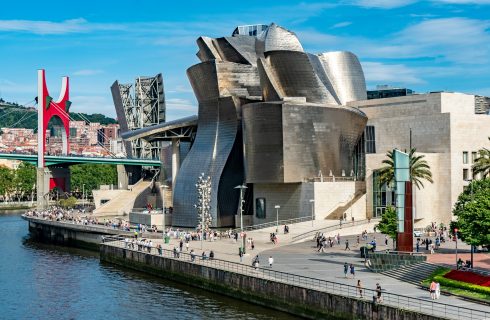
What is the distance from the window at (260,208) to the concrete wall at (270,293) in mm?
21310

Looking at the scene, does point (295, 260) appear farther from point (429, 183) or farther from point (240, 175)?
point (240, 175)

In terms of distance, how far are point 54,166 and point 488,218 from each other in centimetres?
10720

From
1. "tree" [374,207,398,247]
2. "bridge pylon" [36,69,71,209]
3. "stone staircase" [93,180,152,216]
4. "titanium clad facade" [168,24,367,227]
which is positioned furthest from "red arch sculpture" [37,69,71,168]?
"tree" [374,207,398,247]

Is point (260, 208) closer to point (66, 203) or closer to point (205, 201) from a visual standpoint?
point (205, 201)

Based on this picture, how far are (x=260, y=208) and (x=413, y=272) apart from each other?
37.6m

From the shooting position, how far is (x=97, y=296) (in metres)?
48.7

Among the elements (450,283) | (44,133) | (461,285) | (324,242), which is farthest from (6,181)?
(461,285)

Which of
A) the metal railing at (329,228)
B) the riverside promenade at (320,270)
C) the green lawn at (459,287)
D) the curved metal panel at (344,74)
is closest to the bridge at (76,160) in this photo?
the curved metal panel at (344,74)

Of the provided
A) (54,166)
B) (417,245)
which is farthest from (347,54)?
(54,166)

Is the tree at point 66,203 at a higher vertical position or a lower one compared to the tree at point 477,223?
lower

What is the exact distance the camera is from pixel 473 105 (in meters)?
79.6

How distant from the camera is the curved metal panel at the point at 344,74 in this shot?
89750 mm

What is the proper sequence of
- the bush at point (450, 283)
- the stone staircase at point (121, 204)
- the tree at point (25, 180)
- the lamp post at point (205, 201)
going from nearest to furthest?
the bush at point (450, 283), the lamp post at point (205, 201), the stone staircase at point (121, 204), the tree at point (25, 180)

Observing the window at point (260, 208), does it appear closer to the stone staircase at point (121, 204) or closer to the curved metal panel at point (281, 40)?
the curved metal panel at point (281, 40)
